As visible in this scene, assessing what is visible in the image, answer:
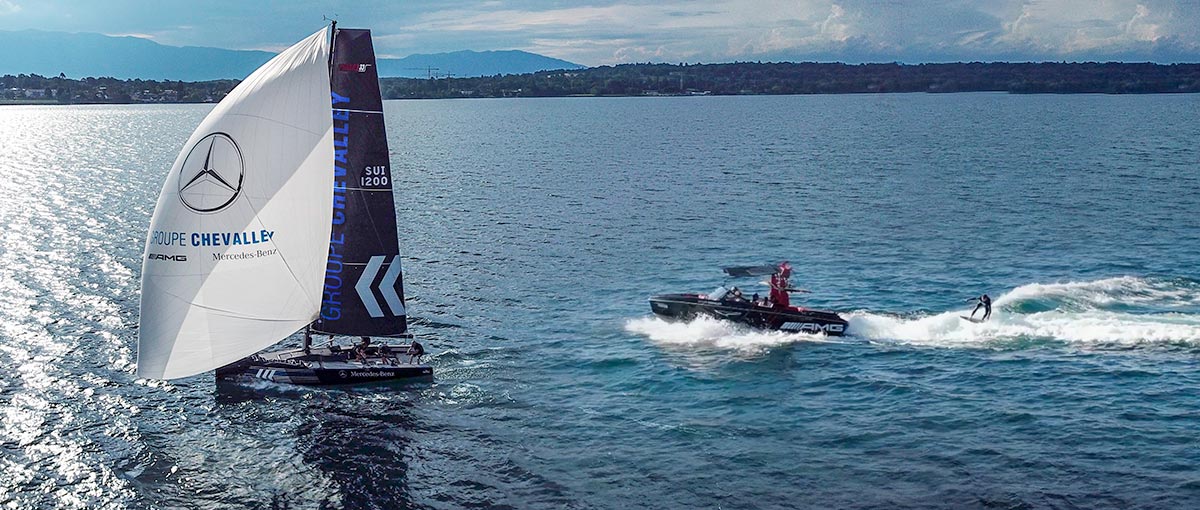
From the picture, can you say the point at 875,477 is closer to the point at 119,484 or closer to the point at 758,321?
the point at 758,321

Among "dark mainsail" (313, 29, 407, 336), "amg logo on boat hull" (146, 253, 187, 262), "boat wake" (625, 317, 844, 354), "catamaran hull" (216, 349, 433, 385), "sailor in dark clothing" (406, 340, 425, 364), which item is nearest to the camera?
"amg logo on boat hull" (146, 253, 187, 262)

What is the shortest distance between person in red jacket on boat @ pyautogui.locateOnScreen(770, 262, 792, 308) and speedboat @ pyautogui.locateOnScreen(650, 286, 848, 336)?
1.11 ft

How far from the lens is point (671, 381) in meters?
44.1

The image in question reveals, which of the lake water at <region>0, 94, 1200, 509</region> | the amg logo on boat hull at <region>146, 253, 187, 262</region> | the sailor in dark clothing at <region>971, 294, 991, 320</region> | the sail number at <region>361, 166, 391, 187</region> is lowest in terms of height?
the lake water at <region>0, 94, 1200, 509</region>

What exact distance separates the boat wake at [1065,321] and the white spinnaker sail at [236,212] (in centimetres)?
2712

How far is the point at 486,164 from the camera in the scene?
461ft

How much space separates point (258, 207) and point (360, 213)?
5347mm

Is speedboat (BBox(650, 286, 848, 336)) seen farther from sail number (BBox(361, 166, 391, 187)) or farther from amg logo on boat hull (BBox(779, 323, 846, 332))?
sail number (BBox(361, 166, 391, 187))

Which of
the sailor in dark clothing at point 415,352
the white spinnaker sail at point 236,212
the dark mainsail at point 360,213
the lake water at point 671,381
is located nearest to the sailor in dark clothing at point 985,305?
the lake water at point 671,381

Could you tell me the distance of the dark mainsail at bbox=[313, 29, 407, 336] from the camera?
41.5 meters

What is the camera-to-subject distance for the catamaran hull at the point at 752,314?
50219 mm

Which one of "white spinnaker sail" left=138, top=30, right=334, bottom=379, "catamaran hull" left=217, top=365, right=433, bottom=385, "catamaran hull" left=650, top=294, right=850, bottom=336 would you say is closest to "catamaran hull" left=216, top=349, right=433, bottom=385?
"catamaran hull" left=217, top=365, right=433, bottom=385

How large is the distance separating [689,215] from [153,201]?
49461 mm

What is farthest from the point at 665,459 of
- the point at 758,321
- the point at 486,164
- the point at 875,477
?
the point at 486,164
